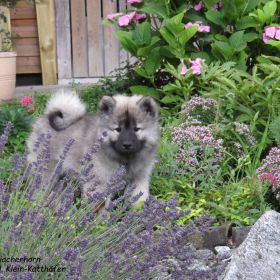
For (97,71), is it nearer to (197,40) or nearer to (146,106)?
(197,40)

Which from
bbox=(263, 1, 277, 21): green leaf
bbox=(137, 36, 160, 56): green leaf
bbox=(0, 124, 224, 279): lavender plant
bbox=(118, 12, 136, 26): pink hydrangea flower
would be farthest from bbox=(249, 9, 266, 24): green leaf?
bbox=(0, 124, 224, 279): lavender plant

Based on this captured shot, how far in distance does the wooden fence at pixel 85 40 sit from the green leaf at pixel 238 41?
4.28 m

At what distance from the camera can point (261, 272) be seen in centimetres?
307

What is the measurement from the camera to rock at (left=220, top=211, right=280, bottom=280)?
10.0 feet

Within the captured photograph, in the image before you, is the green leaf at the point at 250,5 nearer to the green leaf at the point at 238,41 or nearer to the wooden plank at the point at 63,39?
the green leaf at the point at 238,41

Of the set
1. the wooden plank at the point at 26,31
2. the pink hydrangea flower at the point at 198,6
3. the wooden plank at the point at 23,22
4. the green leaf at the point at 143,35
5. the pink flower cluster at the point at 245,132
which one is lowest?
the wooden plank at the point at 26,31

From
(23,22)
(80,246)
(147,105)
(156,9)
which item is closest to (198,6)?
(156,9)

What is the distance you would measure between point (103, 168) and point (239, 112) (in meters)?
1.63

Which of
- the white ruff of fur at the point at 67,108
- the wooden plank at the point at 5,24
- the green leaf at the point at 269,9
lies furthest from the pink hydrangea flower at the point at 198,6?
the wooden plank at the point at 5,24

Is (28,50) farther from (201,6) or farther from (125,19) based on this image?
(201,6)

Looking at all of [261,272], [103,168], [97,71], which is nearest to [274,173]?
[103,168]

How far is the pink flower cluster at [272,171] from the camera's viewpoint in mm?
4422

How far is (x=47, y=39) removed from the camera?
10320mm

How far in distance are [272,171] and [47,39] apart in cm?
640
